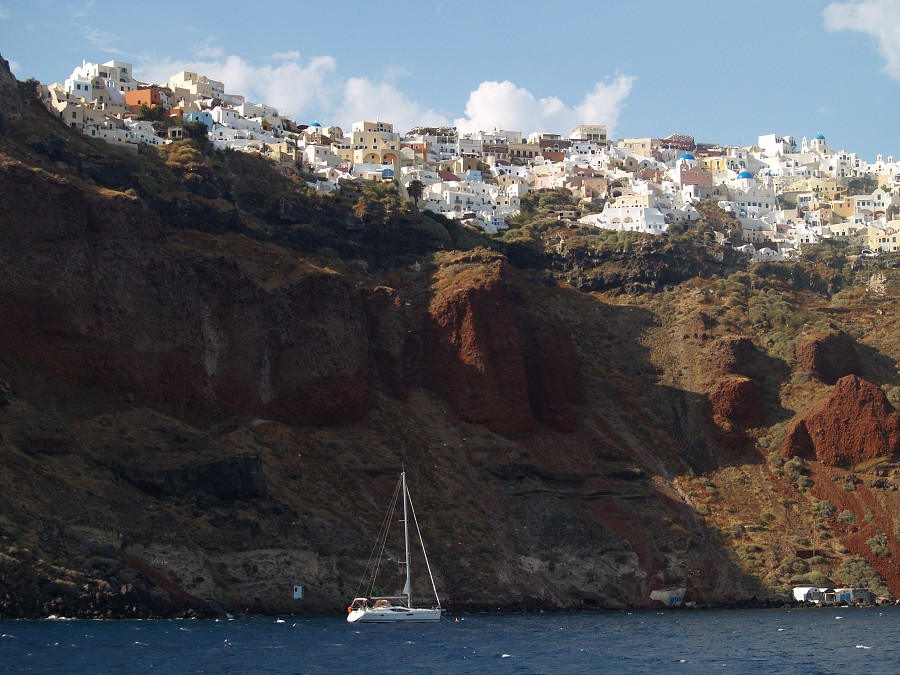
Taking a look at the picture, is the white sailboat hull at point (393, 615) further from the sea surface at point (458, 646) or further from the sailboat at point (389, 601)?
the sea surface at point (458, 646)

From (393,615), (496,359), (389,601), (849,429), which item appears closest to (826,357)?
(849,429)

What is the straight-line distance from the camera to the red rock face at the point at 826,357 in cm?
11812

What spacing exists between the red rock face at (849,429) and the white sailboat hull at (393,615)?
35787mm

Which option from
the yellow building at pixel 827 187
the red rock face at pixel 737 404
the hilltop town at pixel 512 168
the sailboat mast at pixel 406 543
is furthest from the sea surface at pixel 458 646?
the yellow building at pixel 827 187

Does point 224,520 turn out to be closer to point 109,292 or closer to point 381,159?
point 109,292

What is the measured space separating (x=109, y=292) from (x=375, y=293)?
23710 mm

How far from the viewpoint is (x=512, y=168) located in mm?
176875

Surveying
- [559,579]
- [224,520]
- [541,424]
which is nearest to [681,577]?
[559,579]

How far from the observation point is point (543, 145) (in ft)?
630

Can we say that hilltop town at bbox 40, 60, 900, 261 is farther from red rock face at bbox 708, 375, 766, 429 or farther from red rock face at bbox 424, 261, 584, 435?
red rock face at bbox 708, 375, 766, 429

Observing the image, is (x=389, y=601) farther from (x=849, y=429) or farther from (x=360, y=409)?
(x=849, y=429)

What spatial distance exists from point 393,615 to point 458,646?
10331 mm

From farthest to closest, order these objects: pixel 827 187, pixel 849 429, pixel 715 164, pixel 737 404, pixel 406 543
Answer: pixel 827 187, pixel 715 164, pixel 737 404, pixel 849 429, pixel 406 543

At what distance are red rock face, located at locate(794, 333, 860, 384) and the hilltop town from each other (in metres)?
28.1
